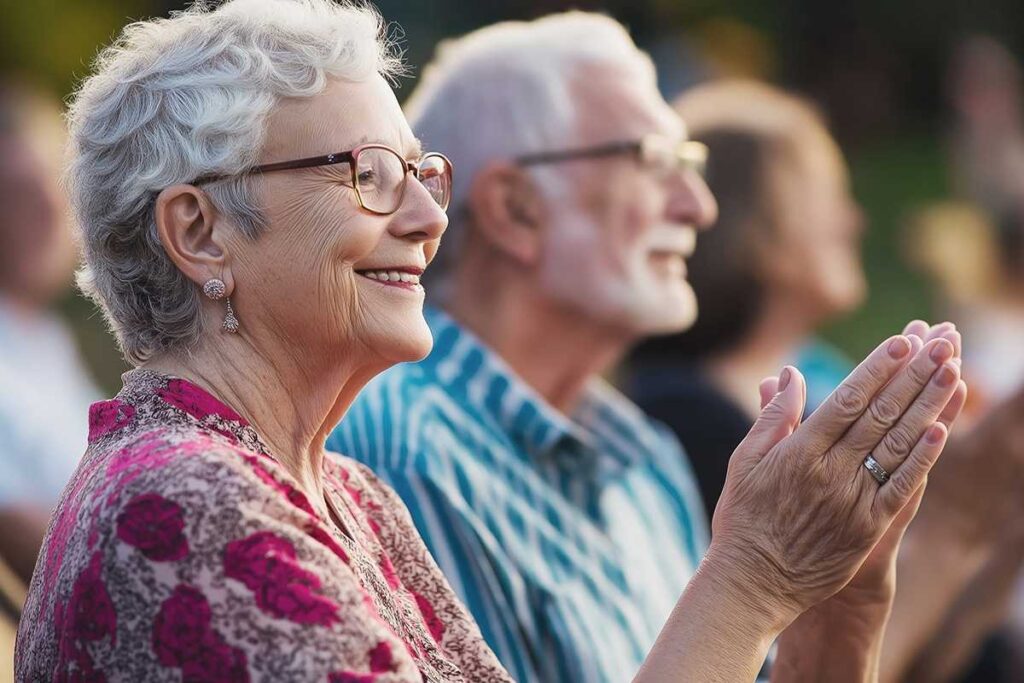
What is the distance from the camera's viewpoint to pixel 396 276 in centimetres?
204

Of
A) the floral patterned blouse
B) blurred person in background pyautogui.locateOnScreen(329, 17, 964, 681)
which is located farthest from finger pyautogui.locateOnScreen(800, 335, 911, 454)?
blurred person in background pyautogui.locateOnScreen(329, 17, 964, 681)

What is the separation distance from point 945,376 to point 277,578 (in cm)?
94

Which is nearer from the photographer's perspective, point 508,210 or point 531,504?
point 531,504

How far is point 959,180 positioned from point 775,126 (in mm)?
10280

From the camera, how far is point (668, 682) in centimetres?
184

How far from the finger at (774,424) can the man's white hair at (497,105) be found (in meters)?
1.36

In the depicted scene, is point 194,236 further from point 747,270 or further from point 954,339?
point 747,270

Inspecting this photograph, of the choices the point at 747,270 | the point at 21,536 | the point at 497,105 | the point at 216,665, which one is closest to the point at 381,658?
the point at 216,665

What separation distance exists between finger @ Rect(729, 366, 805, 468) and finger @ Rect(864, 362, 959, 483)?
12 cm

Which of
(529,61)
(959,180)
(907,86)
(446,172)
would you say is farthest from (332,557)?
(907,86)

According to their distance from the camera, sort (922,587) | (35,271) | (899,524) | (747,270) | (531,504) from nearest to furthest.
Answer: (899,524)
(531,504)
(922,587)
(747,270)
(35,271)

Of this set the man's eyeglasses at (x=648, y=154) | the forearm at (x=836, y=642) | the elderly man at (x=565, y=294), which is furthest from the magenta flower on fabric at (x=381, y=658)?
the man's eyeglasses at (x=648, y=154)

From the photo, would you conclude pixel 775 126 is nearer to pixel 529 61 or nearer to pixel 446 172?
pixel 529 61

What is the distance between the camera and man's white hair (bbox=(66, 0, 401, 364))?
1891 millimetres
